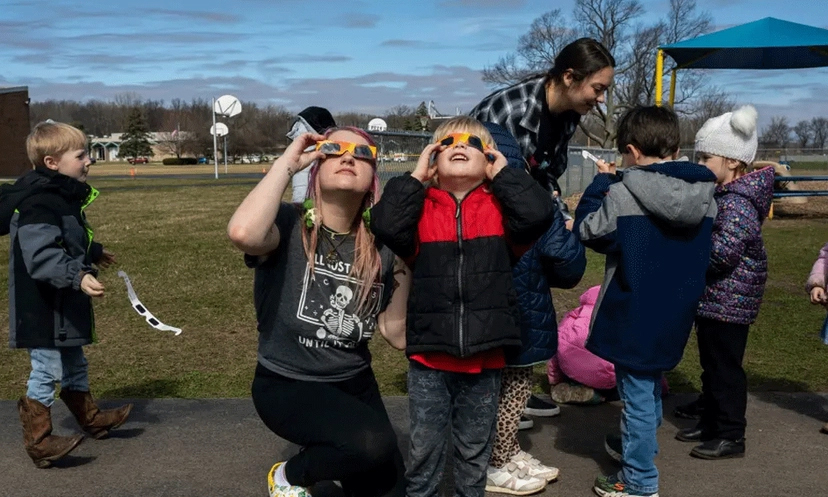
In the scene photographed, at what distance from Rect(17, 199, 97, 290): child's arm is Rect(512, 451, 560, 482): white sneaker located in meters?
2.10

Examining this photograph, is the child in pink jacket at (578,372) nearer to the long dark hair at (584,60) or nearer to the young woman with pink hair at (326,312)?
the long dark hair at (584,60)

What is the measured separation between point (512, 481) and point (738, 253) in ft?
5.02

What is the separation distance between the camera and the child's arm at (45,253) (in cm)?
381

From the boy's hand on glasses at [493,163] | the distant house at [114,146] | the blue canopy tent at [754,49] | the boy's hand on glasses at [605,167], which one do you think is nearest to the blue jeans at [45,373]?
the boy's hand on glasses at [493,163]

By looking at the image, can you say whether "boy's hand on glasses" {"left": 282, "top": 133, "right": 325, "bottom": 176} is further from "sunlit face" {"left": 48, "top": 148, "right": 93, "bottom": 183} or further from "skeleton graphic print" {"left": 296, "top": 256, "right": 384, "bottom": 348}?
"sunlit face" {"left": 48, "top": 148, "right": 93, "bottom": 183}

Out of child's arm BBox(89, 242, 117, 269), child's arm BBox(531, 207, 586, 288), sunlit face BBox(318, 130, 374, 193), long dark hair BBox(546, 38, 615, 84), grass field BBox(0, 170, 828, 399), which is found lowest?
grass field BBox(0, 170, 828, 399)

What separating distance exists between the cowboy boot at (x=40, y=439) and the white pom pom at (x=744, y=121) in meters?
3.49

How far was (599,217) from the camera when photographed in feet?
11.5

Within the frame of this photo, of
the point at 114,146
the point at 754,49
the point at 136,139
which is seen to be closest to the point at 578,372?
the point at 754,49

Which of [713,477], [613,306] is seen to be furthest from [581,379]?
[613,306]

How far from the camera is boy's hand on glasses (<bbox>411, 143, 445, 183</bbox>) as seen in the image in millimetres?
3051

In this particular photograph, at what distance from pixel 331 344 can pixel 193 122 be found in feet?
354

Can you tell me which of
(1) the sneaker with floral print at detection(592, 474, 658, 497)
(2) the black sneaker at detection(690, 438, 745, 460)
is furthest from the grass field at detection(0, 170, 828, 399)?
(1) the sneaker with floral print at detection(592, 474, 658, 497)

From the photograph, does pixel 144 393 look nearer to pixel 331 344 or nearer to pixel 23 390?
pixel 23 390
